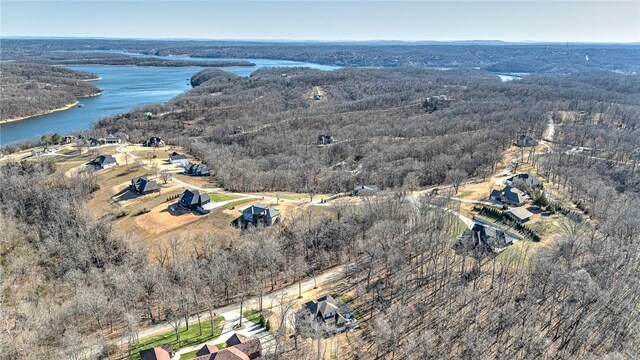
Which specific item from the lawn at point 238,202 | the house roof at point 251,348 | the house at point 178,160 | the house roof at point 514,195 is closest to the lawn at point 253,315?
the house roof at point 251,348

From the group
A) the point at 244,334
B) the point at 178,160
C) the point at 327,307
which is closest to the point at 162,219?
the point at 244,334

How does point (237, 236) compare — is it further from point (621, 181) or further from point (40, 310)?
point (621, 181)

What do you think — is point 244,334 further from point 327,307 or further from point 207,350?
point 327,307

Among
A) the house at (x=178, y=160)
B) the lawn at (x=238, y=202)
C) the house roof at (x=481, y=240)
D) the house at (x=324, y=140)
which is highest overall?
the house roof at (x=481, y=240)

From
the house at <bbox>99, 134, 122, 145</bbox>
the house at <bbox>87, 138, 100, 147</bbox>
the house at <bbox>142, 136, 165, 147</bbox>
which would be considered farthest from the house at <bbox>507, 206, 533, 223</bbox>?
the house at <bbox>87, 138, 100, 147</bbox>

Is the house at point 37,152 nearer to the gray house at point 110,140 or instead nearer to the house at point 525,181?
the gray house at point 110,140

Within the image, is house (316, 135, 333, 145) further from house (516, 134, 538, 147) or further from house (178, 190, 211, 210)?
house (178, 190, 211, 210)
